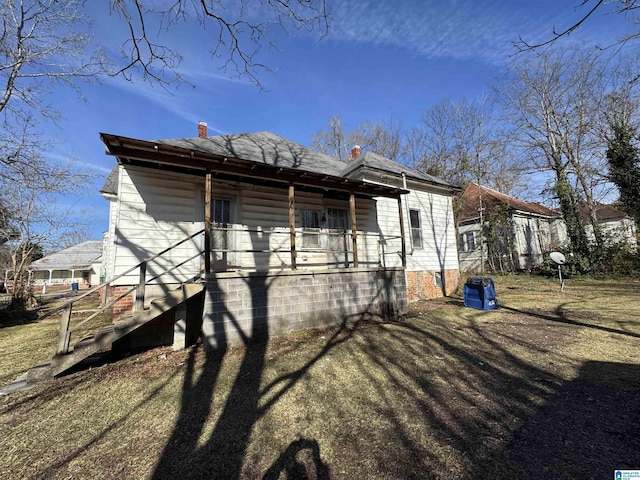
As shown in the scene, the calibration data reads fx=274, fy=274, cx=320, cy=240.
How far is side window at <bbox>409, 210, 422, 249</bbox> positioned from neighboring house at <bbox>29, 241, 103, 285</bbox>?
39141 millimetres

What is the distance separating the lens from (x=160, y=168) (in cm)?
653

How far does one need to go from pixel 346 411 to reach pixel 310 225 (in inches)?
243

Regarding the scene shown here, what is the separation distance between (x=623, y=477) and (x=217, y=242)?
24.8ft

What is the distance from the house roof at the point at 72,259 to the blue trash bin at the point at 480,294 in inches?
1727

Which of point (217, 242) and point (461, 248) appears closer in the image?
point (217, 242)

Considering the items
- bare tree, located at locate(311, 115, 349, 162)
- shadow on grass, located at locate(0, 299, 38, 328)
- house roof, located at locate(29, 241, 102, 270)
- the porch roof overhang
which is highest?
A: bare tree, located at locate(311, 115, 349, 162)

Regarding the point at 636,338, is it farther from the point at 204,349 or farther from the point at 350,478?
the point at 204,349

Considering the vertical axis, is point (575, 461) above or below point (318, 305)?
below

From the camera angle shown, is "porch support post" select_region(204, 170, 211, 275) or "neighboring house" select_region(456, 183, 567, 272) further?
"neighboring house" select_region(456, 183, 567, 272)

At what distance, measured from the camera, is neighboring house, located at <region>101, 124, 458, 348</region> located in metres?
5.64

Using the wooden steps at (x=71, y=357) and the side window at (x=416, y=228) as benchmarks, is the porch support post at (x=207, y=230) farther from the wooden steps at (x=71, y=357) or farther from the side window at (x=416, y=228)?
the side window at (x=416, y=228)

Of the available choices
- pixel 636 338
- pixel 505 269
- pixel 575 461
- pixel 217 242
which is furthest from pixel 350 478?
pixel 505 269

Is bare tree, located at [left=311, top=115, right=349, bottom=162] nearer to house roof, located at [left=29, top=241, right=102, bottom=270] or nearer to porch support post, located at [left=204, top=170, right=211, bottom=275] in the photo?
porch support post, located at [left=204, top=170, right=211, bottom=275]

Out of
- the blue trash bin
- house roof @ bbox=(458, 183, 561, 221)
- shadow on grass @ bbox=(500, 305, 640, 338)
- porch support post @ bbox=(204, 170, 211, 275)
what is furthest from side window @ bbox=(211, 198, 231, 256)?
house roof @ bbox=(458, 183, 561, 221)
